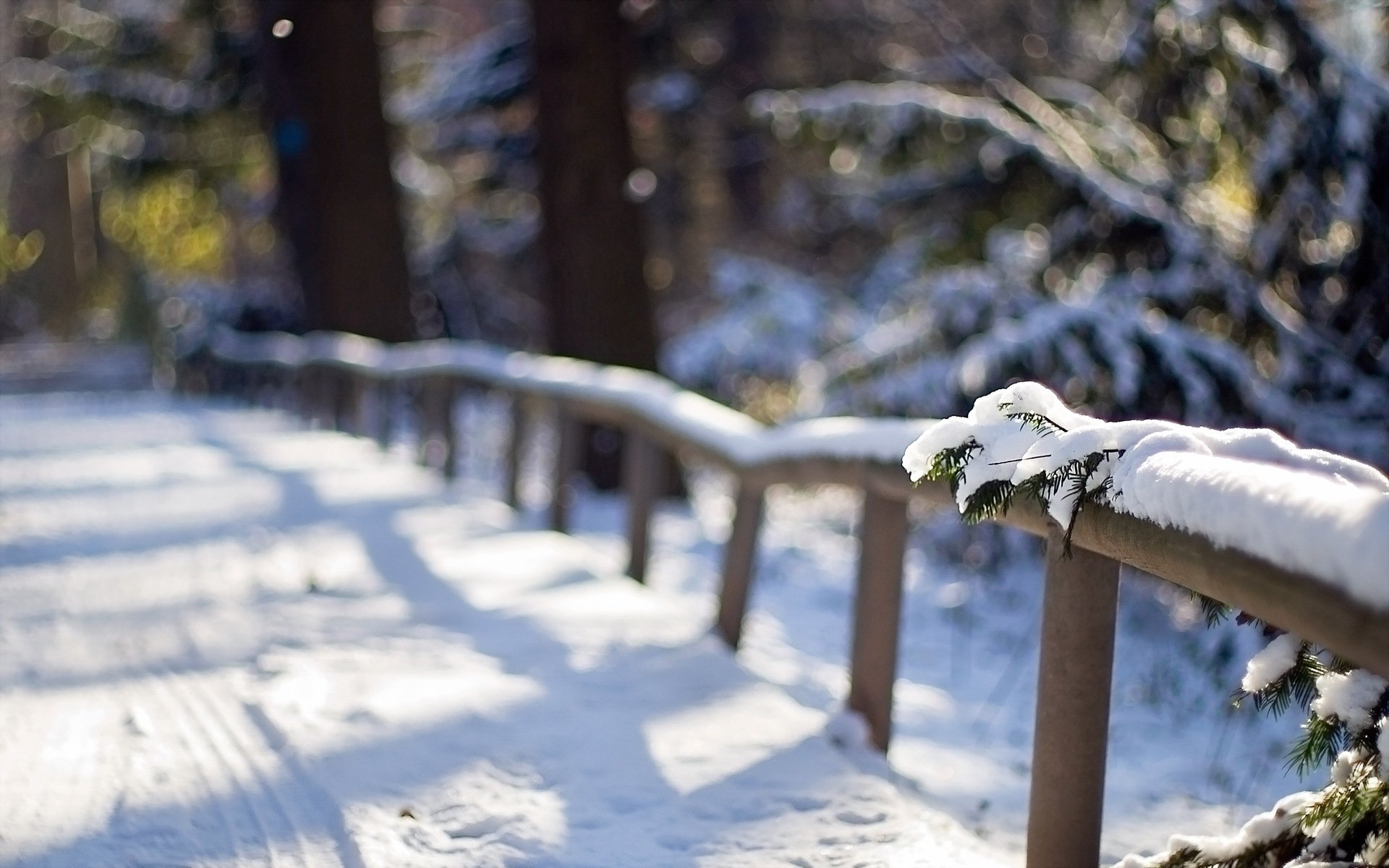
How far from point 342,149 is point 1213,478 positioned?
15209 millimetres

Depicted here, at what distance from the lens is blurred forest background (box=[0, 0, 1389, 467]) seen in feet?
25.9

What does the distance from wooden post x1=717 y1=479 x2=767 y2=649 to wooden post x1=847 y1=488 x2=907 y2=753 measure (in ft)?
3.86

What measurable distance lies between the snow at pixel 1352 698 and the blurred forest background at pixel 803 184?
17.0 ft

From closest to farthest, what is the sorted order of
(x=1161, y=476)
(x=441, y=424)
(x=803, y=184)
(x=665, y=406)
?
(x=1161, y=476) → (x=665, y=406) → (x=441, y=424) → (x=803, y=184)

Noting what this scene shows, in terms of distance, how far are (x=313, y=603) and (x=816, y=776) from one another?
2.75 m

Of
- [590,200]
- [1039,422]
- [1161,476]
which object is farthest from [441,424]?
[1161,476]

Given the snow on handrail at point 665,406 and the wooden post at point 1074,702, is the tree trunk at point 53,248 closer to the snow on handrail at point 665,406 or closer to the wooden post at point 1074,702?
the snow on handrail at point 665,406

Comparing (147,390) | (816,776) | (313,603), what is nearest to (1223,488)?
(816,776)

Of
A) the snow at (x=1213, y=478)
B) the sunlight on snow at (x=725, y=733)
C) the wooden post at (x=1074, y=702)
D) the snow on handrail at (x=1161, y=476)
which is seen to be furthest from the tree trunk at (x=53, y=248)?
the wooden post at (x=1074, y=702)

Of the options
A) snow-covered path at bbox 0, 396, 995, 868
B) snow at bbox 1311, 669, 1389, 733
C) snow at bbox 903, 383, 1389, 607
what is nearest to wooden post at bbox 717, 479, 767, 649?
snow-covered path at bbox 0, 396, 995, 868

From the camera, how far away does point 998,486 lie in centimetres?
319

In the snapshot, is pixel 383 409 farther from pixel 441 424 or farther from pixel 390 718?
pixel 390 718

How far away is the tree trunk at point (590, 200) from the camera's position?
11.1 meters

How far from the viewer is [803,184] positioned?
69.6 ft
